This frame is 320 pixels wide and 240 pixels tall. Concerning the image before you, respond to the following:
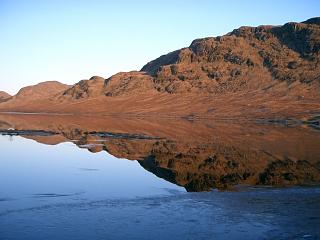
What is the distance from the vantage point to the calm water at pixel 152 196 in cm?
1220

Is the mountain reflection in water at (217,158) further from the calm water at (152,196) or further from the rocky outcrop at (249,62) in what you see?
the rocky outcrop at (249,62)

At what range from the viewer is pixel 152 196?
16.8m

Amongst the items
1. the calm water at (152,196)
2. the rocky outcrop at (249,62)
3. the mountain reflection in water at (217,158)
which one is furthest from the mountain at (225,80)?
the calm water at (152,196)

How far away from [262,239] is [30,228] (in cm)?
588

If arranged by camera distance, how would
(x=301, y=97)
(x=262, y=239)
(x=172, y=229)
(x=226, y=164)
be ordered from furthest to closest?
(x=301, y=97) → (x=226, y=164) → (x=172, y=229) → (x=262, y=239)

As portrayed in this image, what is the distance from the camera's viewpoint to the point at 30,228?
1206cm

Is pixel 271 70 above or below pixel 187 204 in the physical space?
above

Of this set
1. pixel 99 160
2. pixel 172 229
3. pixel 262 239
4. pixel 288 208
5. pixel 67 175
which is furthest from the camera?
pixel 99 160

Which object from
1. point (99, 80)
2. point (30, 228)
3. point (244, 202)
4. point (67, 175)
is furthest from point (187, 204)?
point (99, 80)

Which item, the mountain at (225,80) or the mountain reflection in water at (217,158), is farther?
the mountain at (225,80)

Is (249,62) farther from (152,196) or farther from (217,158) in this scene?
(152,196)

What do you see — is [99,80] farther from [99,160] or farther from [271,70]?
[99,160]

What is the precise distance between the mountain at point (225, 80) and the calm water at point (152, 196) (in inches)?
2724

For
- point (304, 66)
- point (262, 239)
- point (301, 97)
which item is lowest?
point (262, 239)
